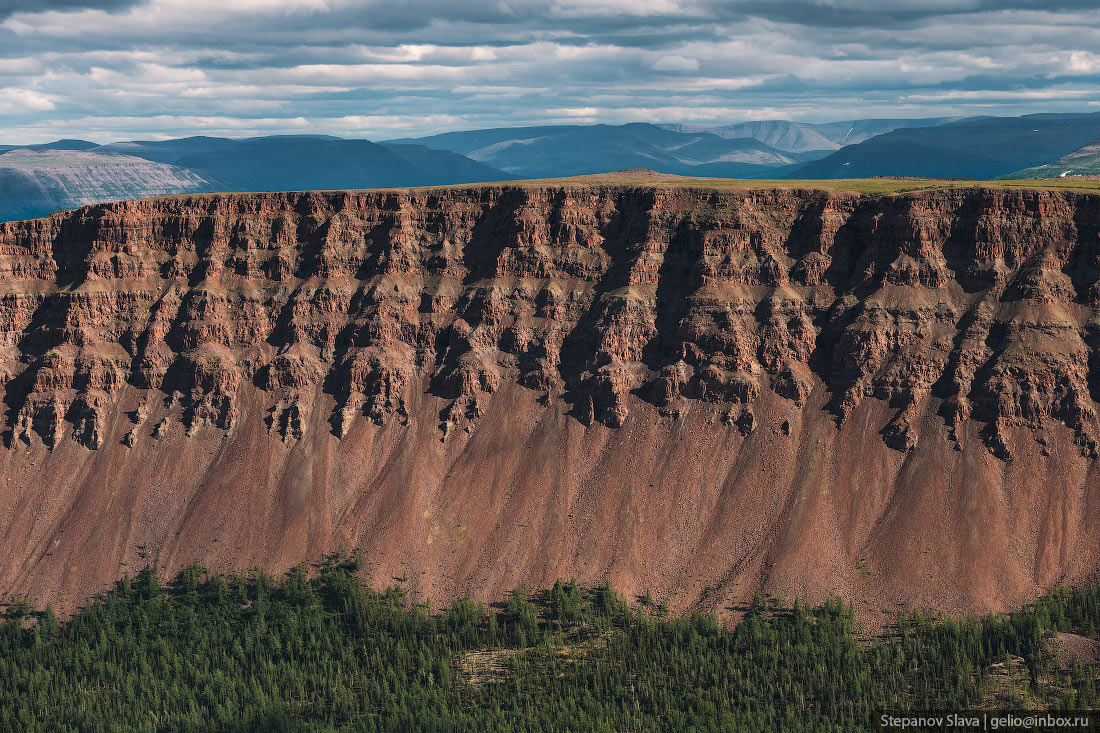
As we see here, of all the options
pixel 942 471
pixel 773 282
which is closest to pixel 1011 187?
pixel 773 282

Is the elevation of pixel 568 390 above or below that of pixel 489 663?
above

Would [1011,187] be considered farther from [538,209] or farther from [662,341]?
[538,209]

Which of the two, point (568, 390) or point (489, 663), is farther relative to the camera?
point (568, 390)

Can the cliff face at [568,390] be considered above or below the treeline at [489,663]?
above

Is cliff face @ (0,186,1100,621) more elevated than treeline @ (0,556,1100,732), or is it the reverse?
cliff face @ (0,186,1100,621)

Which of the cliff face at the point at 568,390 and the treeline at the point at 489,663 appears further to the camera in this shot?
the cliff face at the point at 568,390
